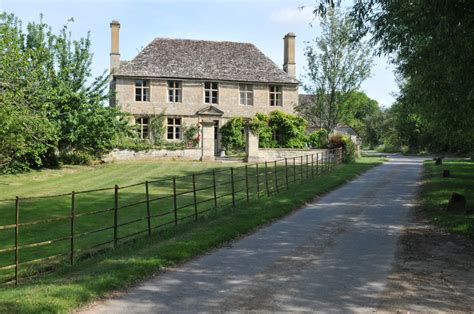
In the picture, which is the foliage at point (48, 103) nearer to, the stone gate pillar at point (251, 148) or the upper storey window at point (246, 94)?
the stone gate pillar at point (251, 148)

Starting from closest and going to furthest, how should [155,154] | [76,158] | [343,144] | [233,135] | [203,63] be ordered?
[76,158]
[155,154]
[343,144]
[233,135]
[203,63]

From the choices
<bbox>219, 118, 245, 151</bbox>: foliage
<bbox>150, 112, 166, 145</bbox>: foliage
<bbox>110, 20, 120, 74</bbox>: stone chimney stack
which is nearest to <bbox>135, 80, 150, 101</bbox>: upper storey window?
<bbox>150, 112, 166, 145</bbox>: foliage

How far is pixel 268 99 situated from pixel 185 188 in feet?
75.5

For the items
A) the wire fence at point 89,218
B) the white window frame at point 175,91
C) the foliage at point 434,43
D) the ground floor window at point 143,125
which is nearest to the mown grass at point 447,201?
the foliage at point 434,43

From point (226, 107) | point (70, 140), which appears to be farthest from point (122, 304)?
point (226, 107)

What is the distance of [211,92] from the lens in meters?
42.1

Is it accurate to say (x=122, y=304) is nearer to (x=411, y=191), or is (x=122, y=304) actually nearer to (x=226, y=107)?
(x=411, y=191)

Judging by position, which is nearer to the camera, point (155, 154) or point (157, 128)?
point (155, 154)

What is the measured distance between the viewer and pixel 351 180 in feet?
82.6

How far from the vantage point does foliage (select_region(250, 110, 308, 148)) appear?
4003cm

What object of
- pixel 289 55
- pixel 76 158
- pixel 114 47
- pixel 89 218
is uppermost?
pixel 114 47

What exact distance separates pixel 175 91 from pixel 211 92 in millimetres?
3011

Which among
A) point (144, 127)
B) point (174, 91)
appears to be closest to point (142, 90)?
point (174, 91)

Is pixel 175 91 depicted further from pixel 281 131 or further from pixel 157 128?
pixel 281 131
